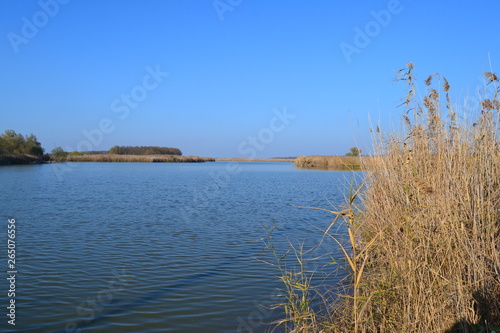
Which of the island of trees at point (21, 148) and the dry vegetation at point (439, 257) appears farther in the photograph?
the island of trees at point (21, 148)

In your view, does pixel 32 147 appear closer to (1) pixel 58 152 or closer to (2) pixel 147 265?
(1) pixel 58 152

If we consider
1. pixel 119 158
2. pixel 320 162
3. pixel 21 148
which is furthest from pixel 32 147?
pixel 320 162

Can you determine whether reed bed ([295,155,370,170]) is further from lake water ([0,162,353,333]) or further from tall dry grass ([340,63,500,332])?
tall dry grass ([340,63,500,332])

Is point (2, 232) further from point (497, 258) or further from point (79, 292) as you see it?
point (497, 258)

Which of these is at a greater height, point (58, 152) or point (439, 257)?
point (58, 152)

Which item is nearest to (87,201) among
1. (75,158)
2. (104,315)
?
(104,315)

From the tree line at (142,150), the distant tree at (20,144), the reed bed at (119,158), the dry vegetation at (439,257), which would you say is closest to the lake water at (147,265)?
the dry vegetation at (439,257)

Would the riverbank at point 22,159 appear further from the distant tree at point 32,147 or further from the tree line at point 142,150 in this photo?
the tree line at point 142,150

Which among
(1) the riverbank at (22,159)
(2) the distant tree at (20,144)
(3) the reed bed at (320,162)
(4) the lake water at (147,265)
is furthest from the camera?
(2) the distant tree at (20,144)

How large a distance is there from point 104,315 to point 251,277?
2.37m

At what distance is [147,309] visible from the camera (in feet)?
16.8

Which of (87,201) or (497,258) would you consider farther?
(87,201)

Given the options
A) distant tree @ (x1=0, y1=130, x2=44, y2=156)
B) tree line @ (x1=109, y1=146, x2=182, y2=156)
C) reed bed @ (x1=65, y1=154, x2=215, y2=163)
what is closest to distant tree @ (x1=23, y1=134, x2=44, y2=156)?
distant tree @ (x1=0, y1=130, x2=44, y2=156)

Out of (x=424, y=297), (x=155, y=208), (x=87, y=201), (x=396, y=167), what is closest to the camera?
(x=424, y=297)
